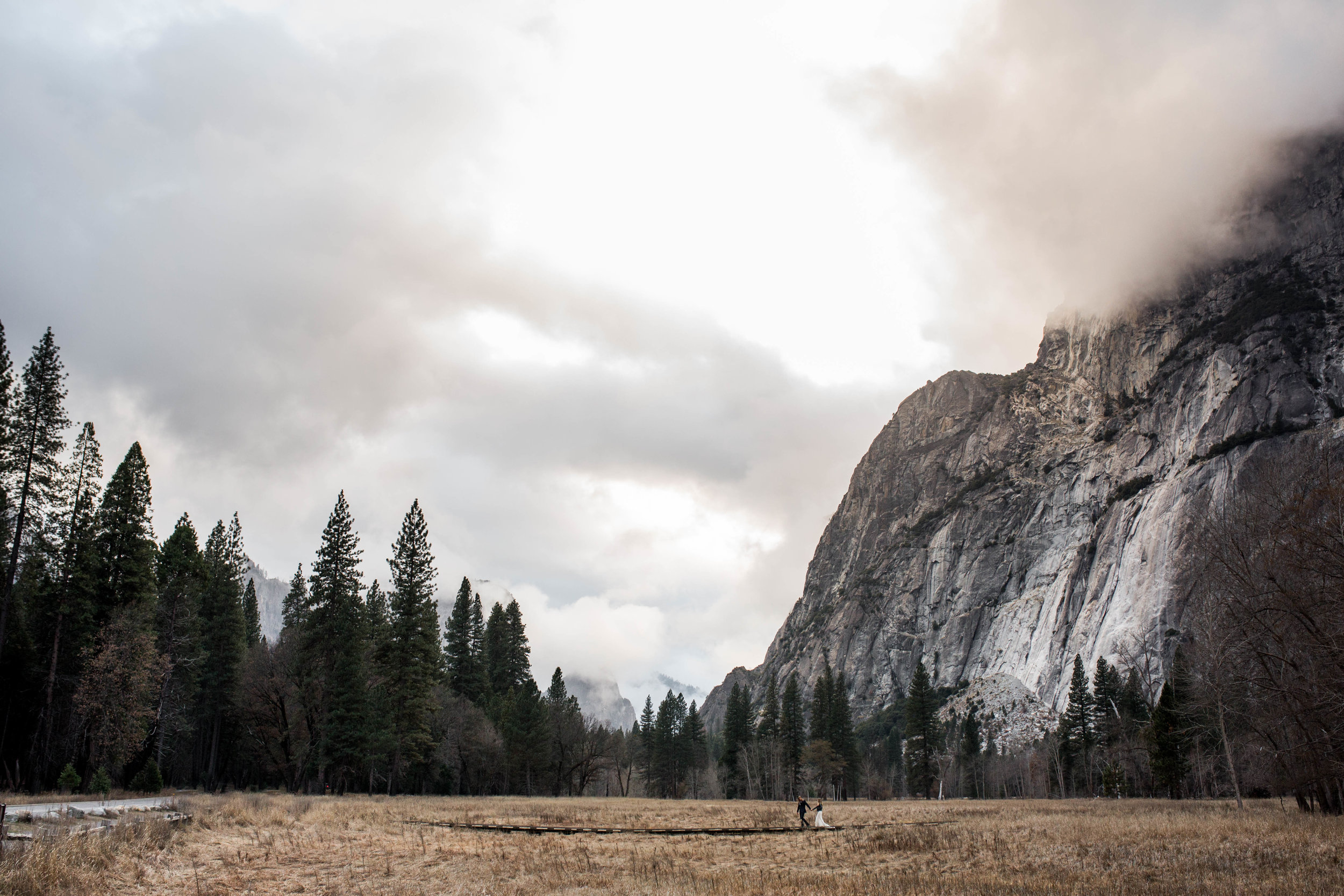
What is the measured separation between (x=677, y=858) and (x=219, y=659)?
46.5 metres

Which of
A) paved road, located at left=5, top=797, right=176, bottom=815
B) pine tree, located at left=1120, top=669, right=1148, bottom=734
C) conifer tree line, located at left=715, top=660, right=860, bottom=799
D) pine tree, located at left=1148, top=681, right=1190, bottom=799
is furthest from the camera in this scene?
conifer tree line, located at left=715, top=660, right=860, bottom=799

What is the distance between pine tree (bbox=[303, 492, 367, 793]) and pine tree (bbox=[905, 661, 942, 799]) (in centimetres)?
6791

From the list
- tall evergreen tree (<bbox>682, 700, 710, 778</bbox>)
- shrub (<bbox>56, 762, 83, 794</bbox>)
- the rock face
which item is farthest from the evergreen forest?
the rock face

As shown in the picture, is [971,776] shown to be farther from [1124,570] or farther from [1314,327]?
[1314,327]

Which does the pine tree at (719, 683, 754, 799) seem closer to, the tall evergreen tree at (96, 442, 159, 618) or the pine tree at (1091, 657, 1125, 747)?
the pine tree at (1091, 657, 1125, 747)

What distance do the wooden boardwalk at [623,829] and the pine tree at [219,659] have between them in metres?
29.8

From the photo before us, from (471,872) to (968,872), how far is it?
474 inches

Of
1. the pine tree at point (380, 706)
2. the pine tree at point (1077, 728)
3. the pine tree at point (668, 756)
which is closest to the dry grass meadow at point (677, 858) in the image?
the pine tree at point (380, 706)

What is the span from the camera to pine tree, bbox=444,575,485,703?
7725 centimetres

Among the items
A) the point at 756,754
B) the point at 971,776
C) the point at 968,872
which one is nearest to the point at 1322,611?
the point at 968,872

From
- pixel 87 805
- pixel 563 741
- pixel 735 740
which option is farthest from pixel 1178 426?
pixel 87 805

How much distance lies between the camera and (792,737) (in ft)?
332

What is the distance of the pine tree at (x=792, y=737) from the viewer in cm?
9725

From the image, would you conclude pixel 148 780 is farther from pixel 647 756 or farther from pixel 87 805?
pixel 647 756
